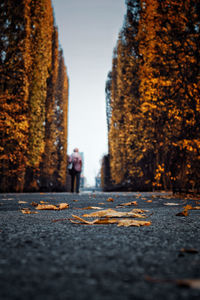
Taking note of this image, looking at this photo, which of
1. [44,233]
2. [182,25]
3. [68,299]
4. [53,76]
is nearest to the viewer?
[68,299]

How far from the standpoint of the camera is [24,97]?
11.3 metres

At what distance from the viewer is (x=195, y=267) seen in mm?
1216

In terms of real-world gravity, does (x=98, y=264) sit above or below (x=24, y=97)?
below

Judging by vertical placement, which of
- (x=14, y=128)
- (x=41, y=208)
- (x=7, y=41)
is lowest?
(x=41, y=208)

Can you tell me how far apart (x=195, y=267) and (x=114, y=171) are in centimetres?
1857

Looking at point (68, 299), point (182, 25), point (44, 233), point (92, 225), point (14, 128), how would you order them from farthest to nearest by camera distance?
point (14, 128) → point (182, 25) → point (92, 225) → point (44, 233) → point (68, 299)

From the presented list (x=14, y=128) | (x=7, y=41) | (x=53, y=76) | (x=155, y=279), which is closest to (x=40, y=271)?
(x=155, y=279)

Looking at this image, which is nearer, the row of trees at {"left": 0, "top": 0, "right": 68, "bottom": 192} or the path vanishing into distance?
the path vanishing into distance

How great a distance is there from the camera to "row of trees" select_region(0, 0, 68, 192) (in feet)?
34.7

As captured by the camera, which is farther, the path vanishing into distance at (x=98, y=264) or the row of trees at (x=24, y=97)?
the row of trees at (x=24, y=97)

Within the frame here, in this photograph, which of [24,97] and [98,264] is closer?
[98,264]

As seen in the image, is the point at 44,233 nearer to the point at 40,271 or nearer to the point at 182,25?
the point at 40,271

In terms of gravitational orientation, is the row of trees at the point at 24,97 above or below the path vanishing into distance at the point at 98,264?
above

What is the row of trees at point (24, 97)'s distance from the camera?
10570mm
